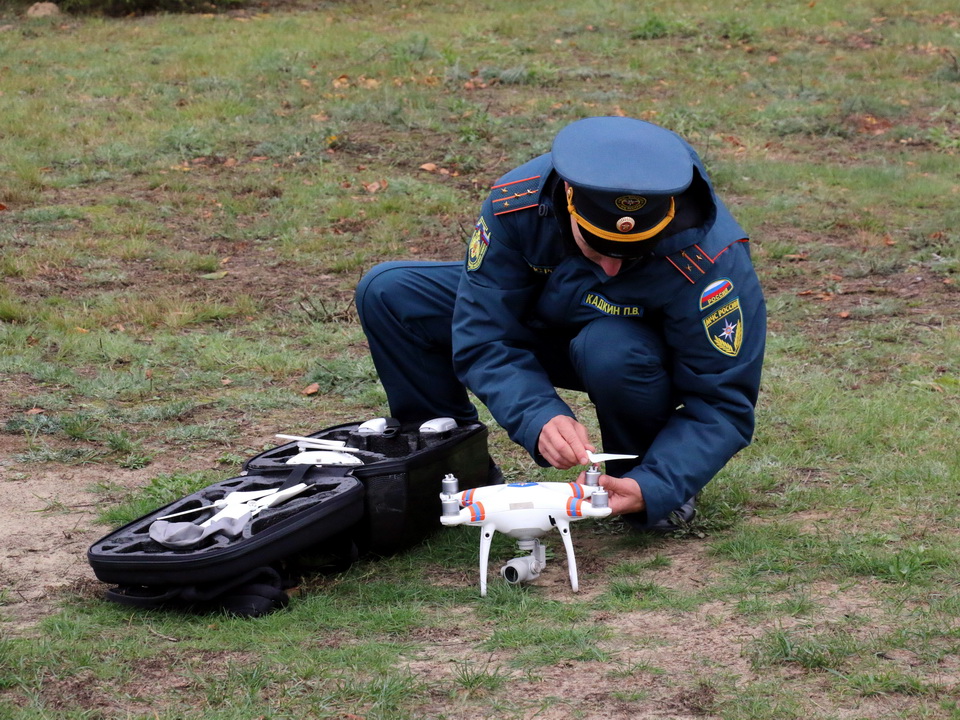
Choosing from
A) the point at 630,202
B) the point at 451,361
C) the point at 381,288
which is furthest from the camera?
the point at 451,361

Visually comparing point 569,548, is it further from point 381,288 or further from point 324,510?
point 381,288

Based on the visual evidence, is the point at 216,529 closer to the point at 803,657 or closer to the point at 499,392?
the point at 499,392

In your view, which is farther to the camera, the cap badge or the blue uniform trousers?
the blue uniform trousers

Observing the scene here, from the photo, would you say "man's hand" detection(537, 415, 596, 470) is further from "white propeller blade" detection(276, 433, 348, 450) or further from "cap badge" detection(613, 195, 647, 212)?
"white propeller blade" detection(276, 433, 348, 450)

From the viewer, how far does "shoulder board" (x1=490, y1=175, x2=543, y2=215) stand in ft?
10.8

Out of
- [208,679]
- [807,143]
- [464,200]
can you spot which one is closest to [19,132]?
[464,200]

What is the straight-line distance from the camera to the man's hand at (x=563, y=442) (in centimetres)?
306

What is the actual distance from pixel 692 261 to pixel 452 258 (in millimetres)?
4096

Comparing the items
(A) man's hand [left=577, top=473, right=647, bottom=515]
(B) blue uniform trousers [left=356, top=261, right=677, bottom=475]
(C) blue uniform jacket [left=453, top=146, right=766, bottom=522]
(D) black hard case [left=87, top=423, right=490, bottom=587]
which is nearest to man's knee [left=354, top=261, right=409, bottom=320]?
(B) blue uniform trousers [left=356, top=261, right=677, bottom=475]

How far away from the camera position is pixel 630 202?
2.92 m

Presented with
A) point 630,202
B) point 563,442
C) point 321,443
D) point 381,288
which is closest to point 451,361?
point 381,288

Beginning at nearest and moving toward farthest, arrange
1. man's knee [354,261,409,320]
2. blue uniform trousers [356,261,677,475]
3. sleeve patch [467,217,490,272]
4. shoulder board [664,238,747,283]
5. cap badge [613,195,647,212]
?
cap badge [613,195,647,212], shoulder board [664,238,747,283], blue uniform trousers [356,261,677,475], sleeve patch [467,217,490,272], man's knee [354,261,409,320]

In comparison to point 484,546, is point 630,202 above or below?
above

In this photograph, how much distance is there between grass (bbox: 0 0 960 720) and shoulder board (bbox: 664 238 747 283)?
2.73ft
